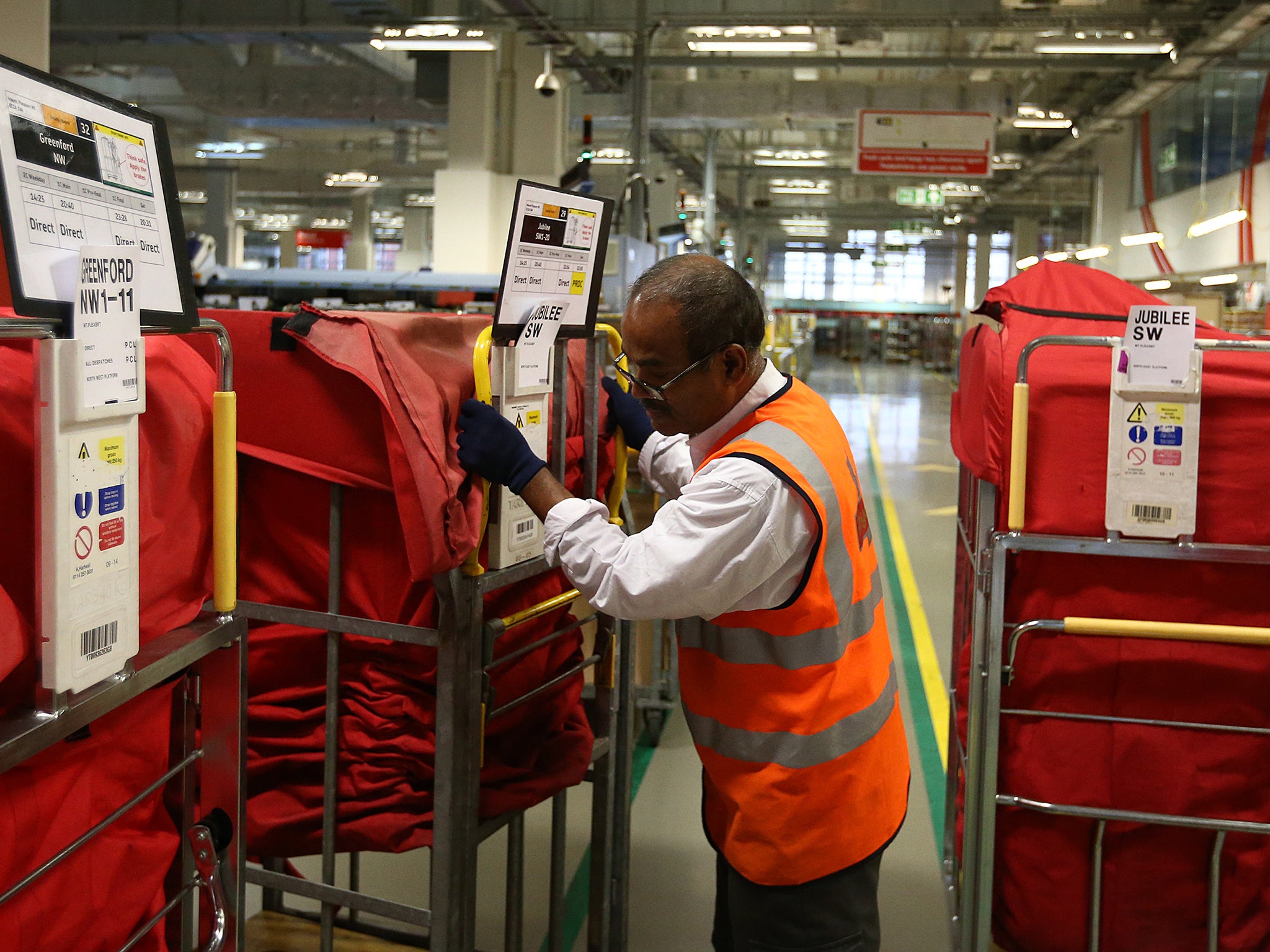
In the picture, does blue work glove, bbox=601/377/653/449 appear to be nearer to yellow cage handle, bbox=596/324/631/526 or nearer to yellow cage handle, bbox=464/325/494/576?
yellow cage handle, bbox=596/324/631/526

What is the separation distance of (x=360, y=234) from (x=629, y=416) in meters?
28.2

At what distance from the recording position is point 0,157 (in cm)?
113

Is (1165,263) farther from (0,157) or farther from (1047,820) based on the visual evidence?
(0,157)

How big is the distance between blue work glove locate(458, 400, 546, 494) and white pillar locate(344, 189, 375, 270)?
2670cm

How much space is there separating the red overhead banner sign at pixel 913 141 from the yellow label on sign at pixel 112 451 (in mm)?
14607

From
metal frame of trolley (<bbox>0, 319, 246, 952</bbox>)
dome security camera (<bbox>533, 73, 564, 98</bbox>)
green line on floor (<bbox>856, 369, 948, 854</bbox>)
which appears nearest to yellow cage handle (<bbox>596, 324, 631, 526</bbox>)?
metal frame of trolley (<bbox>0, 319, 246, 952</bbox>)

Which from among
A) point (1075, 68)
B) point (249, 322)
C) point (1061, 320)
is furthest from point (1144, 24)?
point (249, 322)

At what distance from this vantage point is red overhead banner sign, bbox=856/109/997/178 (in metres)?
14.9

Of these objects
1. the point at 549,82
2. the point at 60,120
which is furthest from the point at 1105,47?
the point at 60,120

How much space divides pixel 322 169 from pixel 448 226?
12742 millimetres

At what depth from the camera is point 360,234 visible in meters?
29.4

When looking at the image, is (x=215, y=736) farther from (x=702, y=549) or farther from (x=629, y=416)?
(x=629, y=416)

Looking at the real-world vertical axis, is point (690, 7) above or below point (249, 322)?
above

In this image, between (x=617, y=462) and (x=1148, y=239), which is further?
(x=1148, y=239)
